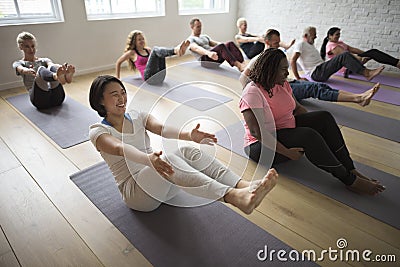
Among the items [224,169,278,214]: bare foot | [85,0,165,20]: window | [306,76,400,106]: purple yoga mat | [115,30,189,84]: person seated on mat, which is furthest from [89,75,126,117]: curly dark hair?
[85,0,165,20]: window

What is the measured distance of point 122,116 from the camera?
1.47 metres

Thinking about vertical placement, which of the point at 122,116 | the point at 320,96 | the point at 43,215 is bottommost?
the point at 43,215

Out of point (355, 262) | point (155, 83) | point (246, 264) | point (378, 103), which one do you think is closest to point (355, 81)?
point (378, 103)

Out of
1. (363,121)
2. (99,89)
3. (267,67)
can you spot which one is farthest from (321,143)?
(363,121)

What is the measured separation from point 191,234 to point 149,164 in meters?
0.51

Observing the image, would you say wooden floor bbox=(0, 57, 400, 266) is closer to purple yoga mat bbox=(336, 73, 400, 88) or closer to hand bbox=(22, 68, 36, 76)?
hand bbox=(22, 68, 36, 76)

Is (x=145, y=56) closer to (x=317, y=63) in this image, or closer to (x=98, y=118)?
(x=98, y=118)

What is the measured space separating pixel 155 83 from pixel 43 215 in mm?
2372

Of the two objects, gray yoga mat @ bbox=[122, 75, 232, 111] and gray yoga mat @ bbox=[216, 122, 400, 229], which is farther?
gray yoga mat @ bbox=[122, 75, 232, 111]

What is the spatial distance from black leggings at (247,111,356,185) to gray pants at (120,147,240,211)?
0.53 meters

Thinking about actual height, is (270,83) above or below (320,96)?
above

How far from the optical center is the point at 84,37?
418 centimetres

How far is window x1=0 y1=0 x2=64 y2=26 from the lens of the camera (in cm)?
360

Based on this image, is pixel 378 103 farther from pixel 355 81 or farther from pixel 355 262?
pixel 355 262
